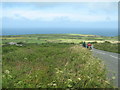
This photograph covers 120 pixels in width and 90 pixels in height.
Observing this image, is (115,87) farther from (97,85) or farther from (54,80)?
(54,80)

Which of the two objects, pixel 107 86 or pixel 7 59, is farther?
pixel 7 59

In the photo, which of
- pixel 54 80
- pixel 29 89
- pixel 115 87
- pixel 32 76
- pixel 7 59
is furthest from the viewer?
pixel 7 59

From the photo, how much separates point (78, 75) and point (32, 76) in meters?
2.58

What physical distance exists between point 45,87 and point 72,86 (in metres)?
1.28

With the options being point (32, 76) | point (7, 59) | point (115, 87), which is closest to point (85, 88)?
point (115, 87)

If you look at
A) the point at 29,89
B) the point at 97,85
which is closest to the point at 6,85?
Answer: the point at 29,89

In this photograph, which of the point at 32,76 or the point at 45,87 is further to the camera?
the point at 32,76

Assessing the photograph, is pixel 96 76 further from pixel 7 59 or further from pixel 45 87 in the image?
pixel 7 59

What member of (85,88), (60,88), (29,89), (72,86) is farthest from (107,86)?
(29,89)

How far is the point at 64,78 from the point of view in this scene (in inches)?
387

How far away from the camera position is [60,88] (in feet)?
28.3

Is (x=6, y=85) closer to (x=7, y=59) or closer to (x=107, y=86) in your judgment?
(x=107, y=86)

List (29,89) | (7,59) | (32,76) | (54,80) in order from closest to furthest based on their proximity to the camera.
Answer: (29,89)
(54,80)
(32,76)
(7,59)

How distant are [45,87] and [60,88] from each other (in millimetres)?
697
